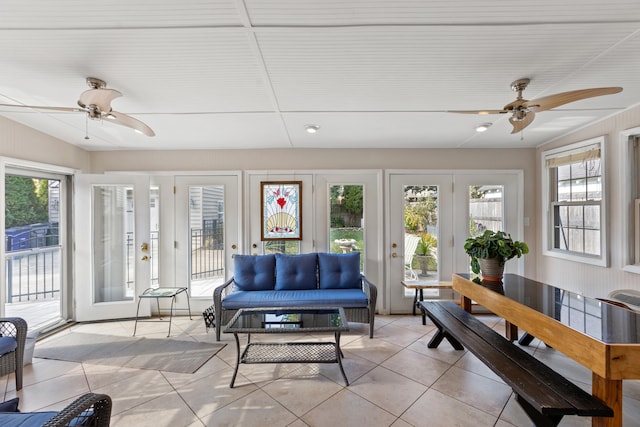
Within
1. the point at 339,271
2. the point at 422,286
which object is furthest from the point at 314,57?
the point at 422,286

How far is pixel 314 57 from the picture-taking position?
176 cm

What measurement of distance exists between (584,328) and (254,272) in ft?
10.2

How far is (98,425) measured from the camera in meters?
1.36

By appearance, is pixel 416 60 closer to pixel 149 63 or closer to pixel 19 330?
pixel 149 63

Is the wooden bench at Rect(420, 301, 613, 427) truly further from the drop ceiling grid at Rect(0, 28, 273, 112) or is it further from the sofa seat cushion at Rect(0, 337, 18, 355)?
the sofa seat cushion at Rect(0, 337, 18, 355)

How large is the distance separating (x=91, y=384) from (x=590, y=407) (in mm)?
3393

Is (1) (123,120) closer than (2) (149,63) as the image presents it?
No

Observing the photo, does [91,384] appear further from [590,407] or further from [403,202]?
[403,202]

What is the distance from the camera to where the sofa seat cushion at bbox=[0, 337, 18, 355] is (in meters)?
2.12

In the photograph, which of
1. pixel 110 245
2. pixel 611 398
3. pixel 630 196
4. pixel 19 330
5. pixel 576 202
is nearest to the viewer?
pixel 611 398

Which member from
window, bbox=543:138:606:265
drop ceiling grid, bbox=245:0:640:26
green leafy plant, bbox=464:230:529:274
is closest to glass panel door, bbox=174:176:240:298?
drop ceiling grid, bbox=245:0:640:26

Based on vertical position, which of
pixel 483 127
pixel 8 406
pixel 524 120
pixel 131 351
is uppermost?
pixel 483 127

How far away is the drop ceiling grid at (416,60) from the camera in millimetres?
1554

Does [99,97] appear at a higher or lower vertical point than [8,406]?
higher
